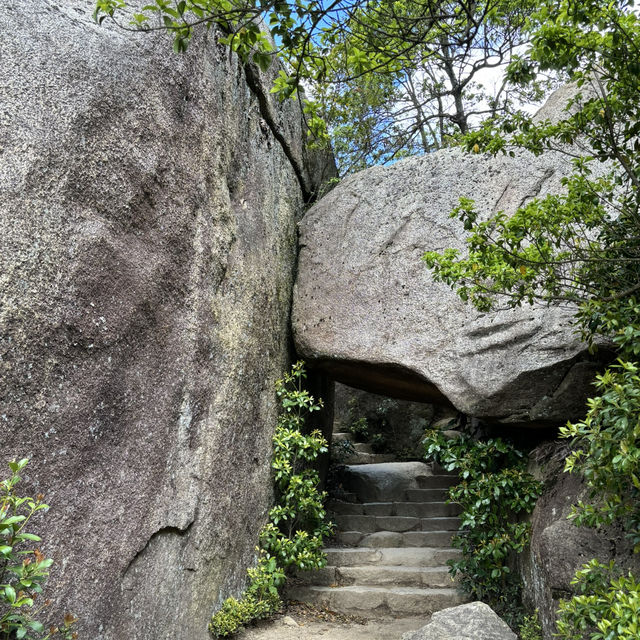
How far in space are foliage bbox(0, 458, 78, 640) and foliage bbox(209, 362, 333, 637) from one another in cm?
185

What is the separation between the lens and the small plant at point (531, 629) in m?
4.02

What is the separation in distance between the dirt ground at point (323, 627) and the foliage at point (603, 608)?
153 cm

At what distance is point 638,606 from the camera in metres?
2.32

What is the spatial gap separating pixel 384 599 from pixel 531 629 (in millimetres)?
1284

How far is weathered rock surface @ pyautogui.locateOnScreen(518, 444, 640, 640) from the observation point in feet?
12.2

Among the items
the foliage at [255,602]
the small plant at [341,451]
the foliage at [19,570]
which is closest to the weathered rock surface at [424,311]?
the foliage at [255,602]

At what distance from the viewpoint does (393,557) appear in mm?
5586

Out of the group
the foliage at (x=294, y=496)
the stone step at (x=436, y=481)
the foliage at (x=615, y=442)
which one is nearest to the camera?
the foliage at (x=615, y=442)

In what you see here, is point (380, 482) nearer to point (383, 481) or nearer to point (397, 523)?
point (383, 481)

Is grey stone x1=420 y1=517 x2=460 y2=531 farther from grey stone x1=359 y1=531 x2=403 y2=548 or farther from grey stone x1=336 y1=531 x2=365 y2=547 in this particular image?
grey stone x1=336 y1=531 x2=365 y2=547

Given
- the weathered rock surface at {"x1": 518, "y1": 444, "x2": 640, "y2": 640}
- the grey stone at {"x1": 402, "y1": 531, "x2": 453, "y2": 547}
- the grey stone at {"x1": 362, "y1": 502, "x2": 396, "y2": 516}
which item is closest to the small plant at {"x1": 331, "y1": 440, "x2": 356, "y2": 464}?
the grey stone at {"x1": 362, "y1": 502, "x2": 396, "y2": 516}

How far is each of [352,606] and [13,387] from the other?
352 cm

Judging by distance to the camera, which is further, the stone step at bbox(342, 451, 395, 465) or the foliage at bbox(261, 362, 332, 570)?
the stone step at bbox(342, 451, 395, 465)

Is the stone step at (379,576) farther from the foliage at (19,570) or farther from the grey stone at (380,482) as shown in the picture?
the foliage at (19,570)
